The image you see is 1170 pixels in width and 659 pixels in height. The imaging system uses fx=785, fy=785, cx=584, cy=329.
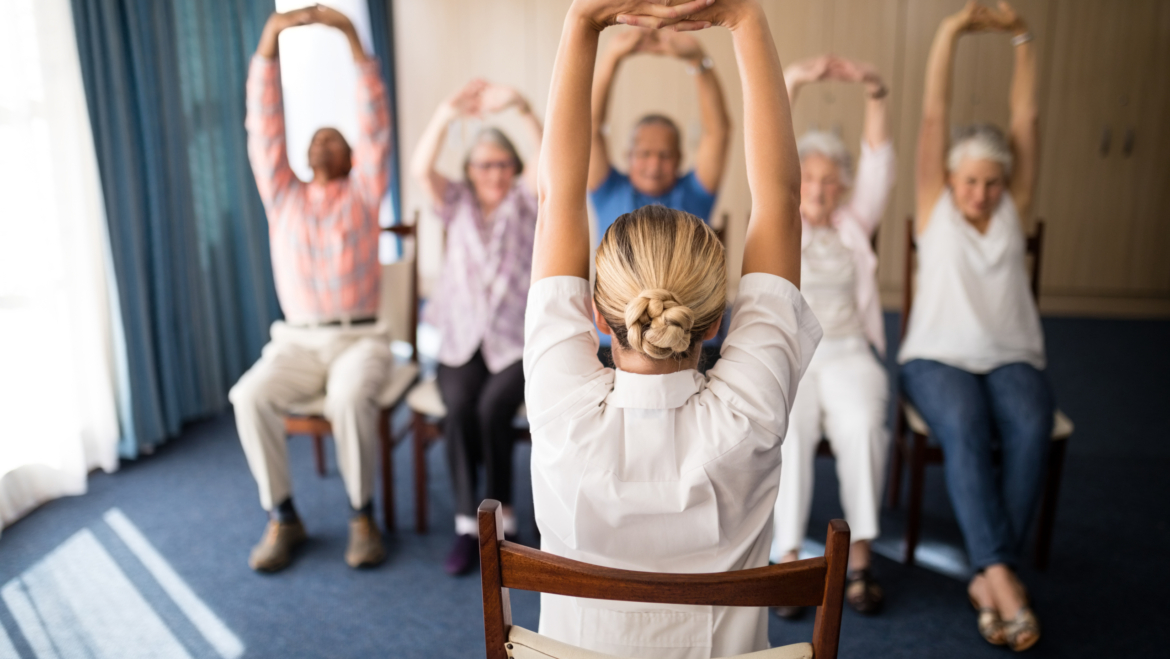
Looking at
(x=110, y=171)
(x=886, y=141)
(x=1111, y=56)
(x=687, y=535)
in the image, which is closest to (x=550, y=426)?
(x=687, y=535)

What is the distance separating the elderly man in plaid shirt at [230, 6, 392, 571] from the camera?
2240 mm

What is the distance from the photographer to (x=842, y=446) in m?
2.06

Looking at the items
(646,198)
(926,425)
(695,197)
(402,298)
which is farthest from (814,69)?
(402,298)

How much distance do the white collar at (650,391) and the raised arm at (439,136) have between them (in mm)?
1586

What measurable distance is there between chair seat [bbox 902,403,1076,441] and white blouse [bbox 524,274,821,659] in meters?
1.32

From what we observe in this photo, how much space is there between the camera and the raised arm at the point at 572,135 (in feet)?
3.36

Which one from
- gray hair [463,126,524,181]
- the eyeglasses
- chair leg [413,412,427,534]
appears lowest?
chair leg [413,412,427,534]

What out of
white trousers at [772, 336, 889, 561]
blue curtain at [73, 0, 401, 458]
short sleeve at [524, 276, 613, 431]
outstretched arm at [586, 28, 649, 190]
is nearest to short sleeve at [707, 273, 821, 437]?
short sleeve at [524, 276, 613, 431]

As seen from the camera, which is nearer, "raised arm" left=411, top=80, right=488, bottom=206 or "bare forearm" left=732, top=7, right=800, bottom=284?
"bare forearm" left=732, top=7, right=800, bottom=284

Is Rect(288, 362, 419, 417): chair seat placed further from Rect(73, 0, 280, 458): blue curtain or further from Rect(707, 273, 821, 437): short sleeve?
Rect(707, 273, 821, 437): short sleeve

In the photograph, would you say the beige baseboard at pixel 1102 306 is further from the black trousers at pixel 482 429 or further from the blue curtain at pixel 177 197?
the blue curtain at pixel 177 197

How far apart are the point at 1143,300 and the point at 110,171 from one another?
569 cm

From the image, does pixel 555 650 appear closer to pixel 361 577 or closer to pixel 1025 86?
pixel 361 577

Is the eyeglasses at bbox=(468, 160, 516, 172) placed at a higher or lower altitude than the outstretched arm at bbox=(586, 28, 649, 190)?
lower
